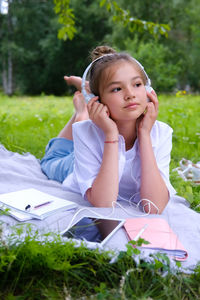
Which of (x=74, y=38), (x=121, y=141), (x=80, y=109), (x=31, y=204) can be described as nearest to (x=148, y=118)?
(x=121, y=141)

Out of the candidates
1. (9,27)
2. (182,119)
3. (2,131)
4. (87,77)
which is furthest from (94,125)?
(9,27)

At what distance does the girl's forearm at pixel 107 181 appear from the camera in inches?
87.1

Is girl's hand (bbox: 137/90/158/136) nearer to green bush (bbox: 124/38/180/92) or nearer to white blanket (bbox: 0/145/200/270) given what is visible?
white blanket (bbox: 0/145/200/270)

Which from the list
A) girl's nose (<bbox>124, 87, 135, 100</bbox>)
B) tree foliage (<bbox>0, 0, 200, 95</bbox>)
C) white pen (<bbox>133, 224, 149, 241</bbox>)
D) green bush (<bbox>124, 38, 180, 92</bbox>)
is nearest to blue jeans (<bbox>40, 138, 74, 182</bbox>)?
Answer: girl's nose (<bbox>124, 87, 135, 100</bbox>)

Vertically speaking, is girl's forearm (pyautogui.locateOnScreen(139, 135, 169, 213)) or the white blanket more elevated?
girl's forearm (pyautogui.locateOnScreen(139, 135, 169, 213))

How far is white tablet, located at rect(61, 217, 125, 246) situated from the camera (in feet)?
6.04

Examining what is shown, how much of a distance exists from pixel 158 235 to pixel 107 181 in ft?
1.66

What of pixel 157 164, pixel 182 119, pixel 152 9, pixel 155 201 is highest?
pixel 152 9

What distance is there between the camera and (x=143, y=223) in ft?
6.61

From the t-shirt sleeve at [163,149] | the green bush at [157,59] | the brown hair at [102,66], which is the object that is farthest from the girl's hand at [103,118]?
the green bush at [157,59]

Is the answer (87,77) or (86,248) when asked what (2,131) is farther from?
(86,248)

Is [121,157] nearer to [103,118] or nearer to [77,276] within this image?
[103,118]

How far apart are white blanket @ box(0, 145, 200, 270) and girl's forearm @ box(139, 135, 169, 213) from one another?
97 mm

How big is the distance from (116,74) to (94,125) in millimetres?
424
